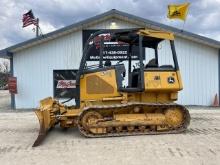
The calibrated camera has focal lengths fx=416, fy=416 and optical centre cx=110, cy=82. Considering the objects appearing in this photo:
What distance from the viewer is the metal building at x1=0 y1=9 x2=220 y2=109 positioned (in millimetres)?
21312

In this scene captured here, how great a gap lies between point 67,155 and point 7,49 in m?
13.3

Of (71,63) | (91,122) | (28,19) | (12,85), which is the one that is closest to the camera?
(91,122)

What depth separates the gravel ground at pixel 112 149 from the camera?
26.7ft

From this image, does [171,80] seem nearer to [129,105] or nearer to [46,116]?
[129,105]

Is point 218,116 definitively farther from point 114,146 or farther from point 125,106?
point 114,146

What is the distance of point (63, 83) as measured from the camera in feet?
70.1

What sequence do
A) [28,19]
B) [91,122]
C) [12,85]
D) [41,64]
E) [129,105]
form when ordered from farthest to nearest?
[28,19] → [41,64] → [12,85] → [129,105] → [91,122]

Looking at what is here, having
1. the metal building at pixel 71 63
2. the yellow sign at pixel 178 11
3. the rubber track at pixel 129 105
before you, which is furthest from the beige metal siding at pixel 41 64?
the rubber track at pixel 129 105

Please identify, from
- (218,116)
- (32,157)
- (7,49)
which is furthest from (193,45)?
(32,157)

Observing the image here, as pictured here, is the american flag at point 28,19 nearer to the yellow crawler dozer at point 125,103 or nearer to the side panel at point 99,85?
the yellow crawler dozer at point 125,103

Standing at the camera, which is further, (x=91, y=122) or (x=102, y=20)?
(x=102, y=20)

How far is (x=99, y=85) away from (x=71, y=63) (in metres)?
10.3

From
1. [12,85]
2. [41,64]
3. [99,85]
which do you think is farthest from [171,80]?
[12,85]

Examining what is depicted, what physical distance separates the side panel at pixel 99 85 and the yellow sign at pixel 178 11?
10.7 metres
